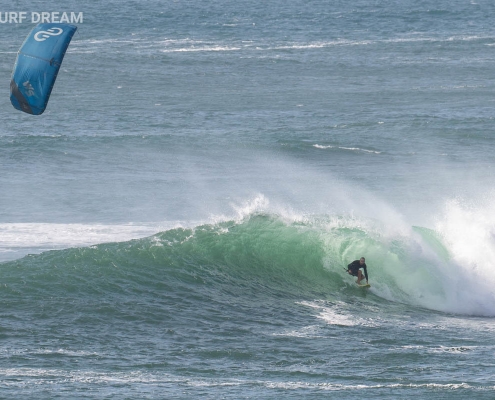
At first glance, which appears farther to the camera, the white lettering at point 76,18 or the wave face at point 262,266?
the white lettering at point 76,18

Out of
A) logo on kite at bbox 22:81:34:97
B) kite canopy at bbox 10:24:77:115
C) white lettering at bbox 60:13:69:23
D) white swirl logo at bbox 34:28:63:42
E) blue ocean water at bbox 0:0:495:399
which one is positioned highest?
white swirl logo at bbox 34:28:63:42

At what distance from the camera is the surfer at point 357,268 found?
18984 mm

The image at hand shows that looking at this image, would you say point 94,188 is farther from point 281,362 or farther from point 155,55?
point 155,55

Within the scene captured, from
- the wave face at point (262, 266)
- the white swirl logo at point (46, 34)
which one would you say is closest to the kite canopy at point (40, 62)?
the white swirl logo at point (46, 34)

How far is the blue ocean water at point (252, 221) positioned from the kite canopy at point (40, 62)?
3.33 meters

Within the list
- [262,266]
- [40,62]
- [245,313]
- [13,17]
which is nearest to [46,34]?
[40,62]

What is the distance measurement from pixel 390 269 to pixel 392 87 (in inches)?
996

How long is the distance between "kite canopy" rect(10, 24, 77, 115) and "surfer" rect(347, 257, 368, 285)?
22.1 ft

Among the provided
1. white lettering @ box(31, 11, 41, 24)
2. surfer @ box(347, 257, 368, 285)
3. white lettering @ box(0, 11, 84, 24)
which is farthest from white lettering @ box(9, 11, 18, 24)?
surfer @ box(347, 257, 368, 285)

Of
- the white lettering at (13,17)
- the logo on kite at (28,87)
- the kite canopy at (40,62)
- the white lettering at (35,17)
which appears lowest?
the white lettering at (35,17)

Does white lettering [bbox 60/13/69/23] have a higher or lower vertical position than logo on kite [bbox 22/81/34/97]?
lower

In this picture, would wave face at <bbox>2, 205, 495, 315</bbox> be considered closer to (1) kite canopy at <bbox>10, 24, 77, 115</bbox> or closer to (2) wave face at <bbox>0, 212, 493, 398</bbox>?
(2) wave face at <bbox>0, 212, 493, 398</bbox>

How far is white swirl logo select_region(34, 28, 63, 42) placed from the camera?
19.4 meters

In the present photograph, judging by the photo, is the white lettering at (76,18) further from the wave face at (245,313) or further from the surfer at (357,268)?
the surfer at (357,268)
